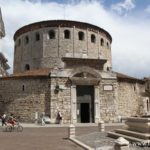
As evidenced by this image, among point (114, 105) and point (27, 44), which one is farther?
point (27, 44)

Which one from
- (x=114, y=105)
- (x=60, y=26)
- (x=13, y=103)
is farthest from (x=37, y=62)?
(x=114, y=105)

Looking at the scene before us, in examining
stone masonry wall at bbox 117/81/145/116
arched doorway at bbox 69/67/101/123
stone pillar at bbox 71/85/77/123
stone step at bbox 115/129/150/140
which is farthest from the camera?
stone masonry wall at bbox 117/81/145/116

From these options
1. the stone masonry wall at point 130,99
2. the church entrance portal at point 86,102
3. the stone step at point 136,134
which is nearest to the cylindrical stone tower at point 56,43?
the church entrance portal at point 86,102

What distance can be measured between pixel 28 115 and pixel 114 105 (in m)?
8.50

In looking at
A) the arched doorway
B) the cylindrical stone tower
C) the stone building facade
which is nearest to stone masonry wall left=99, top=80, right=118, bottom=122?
the stone building facade

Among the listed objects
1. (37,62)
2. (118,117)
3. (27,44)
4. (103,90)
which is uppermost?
(27,44)

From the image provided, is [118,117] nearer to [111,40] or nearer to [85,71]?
[85,71]

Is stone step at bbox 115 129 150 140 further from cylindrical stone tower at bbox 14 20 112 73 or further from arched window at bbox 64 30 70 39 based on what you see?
arched window at bbox 64 30 70 39

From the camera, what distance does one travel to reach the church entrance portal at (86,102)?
1179 inches

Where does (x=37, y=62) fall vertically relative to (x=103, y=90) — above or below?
above

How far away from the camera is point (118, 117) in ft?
100

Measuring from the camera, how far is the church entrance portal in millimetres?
29953

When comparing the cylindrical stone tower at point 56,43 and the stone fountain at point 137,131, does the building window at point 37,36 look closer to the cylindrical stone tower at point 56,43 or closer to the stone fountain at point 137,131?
the cylindrical stone tower at point 56,43

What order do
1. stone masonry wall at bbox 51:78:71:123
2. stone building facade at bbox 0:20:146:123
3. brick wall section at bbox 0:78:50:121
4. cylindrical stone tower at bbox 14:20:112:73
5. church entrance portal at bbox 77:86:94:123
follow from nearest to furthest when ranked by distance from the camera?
stone masonry wall at bbox 51:78:71:123 → stone building facade at bbox 0:20:146:123 → brick wall section at bbox 0:78:50:121 → church entrance portal at bbox 77:86:94:123 → cylindrical stone tower at bbox 14:20:112:73
